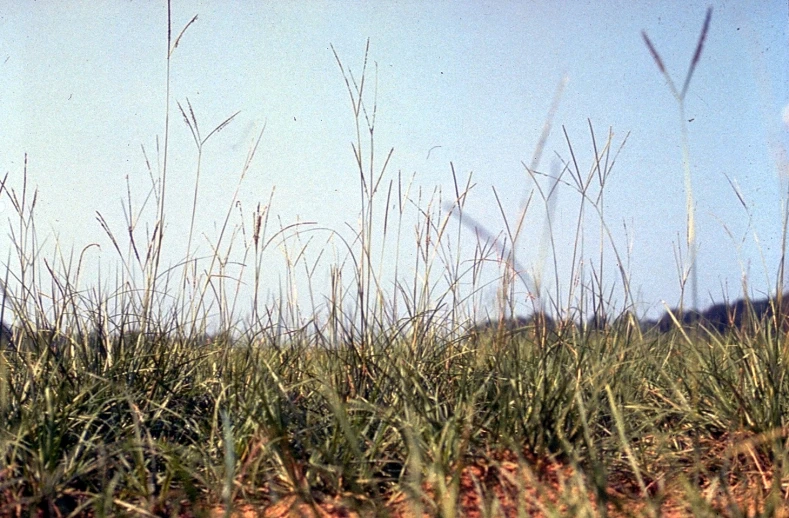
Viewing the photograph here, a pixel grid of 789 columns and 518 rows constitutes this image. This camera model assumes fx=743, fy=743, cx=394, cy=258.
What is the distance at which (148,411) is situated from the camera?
1926mm

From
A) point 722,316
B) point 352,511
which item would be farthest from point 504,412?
point 722,316

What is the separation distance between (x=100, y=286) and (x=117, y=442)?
981 mm

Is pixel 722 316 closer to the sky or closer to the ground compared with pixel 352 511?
closer to the sky

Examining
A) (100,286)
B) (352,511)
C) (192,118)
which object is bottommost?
(352,511)

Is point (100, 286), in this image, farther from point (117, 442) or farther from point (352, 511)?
point (352, 511)

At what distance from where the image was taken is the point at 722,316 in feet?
8.84

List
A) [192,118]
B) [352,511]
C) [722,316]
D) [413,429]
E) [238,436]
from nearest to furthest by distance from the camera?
1. [352,511]
2. [413,429]
3. [238,436]
4. [192,118]
5. [722,316]

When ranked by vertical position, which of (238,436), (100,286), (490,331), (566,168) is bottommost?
(238,436)

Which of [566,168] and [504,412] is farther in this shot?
[566,168]

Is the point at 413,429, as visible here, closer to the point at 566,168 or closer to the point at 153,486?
the point at 153,486

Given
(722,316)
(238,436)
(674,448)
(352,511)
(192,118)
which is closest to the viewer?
(352,511)

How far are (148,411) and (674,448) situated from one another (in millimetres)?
1355

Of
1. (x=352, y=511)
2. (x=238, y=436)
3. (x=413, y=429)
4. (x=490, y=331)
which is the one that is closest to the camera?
(x=352, y=511)

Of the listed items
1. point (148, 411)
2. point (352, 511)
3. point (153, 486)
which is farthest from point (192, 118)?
point (352, 511)
